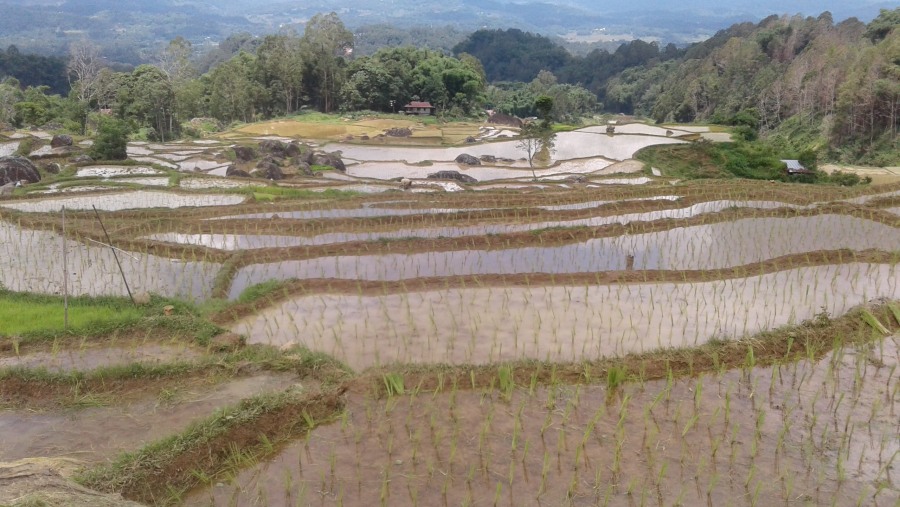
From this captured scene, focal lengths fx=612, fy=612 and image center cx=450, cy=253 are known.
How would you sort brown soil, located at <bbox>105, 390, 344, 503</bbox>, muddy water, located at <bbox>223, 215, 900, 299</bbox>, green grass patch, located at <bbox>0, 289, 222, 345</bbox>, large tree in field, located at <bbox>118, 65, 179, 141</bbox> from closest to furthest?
brown soil, located at <bbox>105, 390, 344, 503</bbox> < green grass patch, located at <bbox>0, 289, 222, 345</bbox> < muddy water, located at <bbox>223, 215, 900, 299</bbox> < large tree in field, located at <bbox>118, 65, 179, 141</bbox>

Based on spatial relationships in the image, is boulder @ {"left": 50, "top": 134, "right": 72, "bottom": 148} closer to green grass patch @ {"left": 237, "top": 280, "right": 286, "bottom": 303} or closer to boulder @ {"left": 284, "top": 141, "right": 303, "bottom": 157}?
boulder @ {"left": 284, "top": 141, "right": 303, "bottom": 157}

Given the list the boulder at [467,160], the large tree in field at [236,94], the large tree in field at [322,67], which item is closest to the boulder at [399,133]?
the boulder at [467,160]

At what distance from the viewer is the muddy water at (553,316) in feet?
23.7

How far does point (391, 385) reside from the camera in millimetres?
6203

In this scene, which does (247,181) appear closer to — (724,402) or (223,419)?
(223,419)

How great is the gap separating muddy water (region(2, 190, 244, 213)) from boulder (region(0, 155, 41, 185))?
15.0 ft

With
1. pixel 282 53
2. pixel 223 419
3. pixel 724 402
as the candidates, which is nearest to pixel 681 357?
pixel 724 402

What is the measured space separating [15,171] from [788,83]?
44249mm

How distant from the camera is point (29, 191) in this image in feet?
56.6

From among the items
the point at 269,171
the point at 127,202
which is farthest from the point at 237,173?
the point at 127,202

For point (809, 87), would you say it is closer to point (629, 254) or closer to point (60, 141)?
point (629, 254)

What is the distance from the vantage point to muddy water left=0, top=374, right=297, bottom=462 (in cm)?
537

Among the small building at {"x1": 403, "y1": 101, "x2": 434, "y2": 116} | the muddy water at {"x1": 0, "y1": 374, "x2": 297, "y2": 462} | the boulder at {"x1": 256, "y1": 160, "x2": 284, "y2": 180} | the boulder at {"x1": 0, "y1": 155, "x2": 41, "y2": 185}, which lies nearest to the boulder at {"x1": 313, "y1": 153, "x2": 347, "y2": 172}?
the boulder at {"x1": 256, "y1": 160, "x2": 284, "y2": 180}

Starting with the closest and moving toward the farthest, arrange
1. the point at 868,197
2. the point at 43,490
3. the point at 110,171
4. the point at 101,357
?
the point at 43,490, the point at 101,357, the point at 868,197, the point at 110,171
